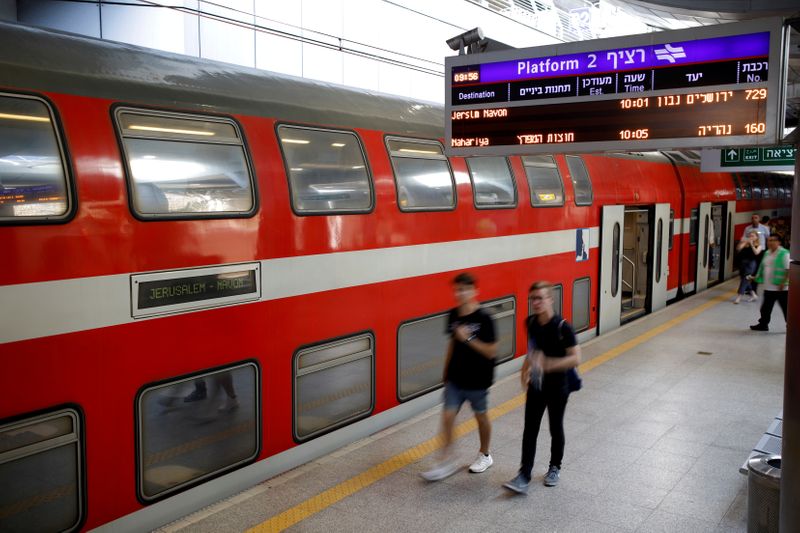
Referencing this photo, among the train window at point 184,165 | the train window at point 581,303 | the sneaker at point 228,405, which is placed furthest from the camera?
the train window at point 581,303

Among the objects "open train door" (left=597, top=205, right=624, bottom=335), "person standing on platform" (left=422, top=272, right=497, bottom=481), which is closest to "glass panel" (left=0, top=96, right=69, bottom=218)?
"person standing on platform" (left=422, top=272, right=497, bottom=481)

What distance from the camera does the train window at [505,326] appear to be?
8.39 m

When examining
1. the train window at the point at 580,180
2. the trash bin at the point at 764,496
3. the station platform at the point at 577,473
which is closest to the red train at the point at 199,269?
the station platform at the point at 577,473

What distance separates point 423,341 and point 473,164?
2045 millimetres

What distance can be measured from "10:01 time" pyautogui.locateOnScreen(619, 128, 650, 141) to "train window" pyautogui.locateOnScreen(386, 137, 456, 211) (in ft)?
6.70

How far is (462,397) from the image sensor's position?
19.0 feet

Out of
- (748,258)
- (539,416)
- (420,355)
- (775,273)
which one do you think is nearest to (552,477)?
(539,416)

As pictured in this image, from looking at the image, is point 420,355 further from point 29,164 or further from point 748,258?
point 748,258

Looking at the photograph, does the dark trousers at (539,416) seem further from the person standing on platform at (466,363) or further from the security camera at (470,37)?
the security camera at (470,37)

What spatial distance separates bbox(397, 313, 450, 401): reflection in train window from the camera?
681cm

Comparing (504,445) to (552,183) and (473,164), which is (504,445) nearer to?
(473,164)

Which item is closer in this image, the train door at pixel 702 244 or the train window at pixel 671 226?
the train window at pixel 671 226

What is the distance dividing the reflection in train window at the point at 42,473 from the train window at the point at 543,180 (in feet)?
20.6

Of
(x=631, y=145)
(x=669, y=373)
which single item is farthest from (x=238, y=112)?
(x=669, y=373)
